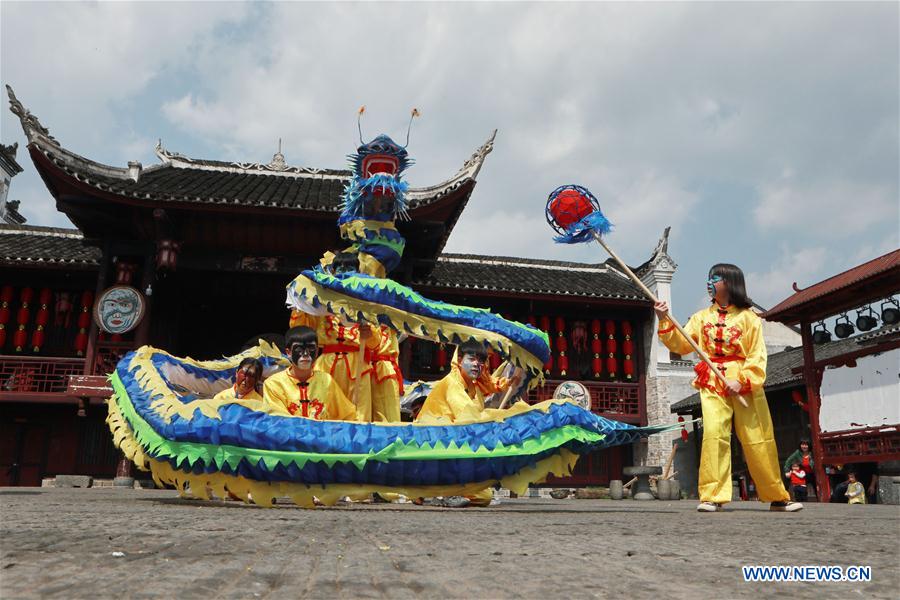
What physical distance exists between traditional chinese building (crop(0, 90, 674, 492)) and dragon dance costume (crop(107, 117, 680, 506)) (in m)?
5.98

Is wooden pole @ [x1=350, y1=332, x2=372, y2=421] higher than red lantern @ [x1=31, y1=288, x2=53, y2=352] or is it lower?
lower

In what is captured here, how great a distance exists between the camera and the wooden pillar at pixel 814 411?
10.4 m

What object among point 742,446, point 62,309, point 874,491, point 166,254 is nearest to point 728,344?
point 742,446

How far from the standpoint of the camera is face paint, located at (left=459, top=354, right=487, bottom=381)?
18.1 feet

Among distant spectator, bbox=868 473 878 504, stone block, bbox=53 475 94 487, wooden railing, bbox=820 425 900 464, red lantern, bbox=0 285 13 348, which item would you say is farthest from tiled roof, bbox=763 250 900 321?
red lantern, bbox=0 285 13 348

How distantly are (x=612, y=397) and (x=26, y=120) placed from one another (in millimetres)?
11529

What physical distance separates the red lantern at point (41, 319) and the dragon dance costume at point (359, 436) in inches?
306

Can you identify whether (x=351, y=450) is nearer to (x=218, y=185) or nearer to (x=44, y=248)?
(x=218, y=185)

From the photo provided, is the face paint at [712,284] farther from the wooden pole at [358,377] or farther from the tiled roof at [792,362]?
the tiled roof at [792,362]

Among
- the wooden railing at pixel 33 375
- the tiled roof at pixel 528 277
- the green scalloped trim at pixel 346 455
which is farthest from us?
the tiled roof at pixel 528 277

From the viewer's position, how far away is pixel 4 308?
11930 mm

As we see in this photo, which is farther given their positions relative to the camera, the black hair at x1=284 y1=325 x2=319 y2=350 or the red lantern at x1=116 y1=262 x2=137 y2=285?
the red lantern at x1=116 y1=262 x2=137 y2=285

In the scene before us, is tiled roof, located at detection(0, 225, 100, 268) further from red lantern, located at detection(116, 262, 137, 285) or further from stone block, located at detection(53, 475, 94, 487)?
stone block, located at detection(53, 475, 94, 487)

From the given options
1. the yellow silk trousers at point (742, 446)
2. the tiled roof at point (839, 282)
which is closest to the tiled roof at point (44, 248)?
the yellow silk trousers at point (742, 446)
